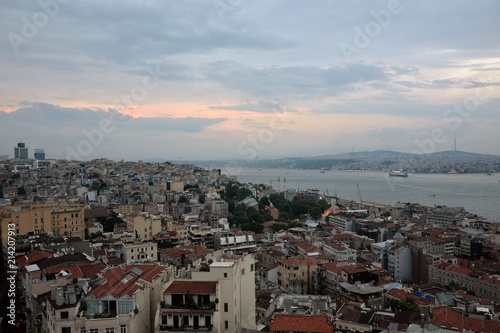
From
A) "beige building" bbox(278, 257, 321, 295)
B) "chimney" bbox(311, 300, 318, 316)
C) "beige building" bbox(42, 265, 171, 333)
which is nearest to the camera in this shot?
"beige building" bbox(42, 265, 171, 333)

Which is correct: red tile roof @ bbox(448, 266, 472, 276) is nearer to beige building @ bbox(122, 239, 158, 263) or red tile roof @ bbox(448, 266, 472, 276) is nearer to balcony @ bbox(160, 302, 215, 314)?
beige building @ bbox(122, 239, 158, 263)

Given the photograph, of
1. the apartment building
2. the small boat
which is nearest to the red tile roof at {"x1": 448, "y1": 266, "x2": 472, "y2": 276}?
the apartment building

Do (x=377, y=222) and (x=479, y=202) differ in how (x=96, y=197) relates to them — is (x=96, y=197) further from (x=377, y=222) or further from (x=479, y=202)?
(x=479, y=202)

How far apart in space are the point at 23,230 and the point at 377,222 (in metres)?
15.0

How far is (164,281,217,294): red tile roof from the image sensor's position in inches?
206

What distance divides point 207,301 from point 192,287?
24 centimetres

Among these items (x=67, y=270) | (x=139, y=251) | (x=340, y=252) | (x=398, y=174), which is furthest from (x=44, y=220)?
(x=398, y=174)

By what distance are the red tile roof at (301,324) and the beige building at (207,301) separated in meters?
0.62

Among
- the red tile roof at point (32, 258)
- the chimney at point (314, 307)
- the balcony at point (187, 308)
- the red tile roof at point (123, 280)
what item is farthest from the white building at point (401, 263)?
the balcony at point (187, 308)

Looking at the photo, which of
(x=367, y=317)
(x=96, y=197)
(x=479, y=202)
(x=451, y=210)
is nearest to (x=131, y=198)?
(x=96, y=197)

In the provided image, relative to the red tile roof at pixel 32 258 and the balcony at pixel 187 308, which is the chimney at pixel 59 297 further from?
the red tile roof at pixel 32 258

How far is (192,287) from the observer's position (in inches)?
208

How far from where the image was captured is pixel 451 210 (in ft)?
87.9

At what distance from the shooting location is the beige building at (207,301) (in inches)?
200
